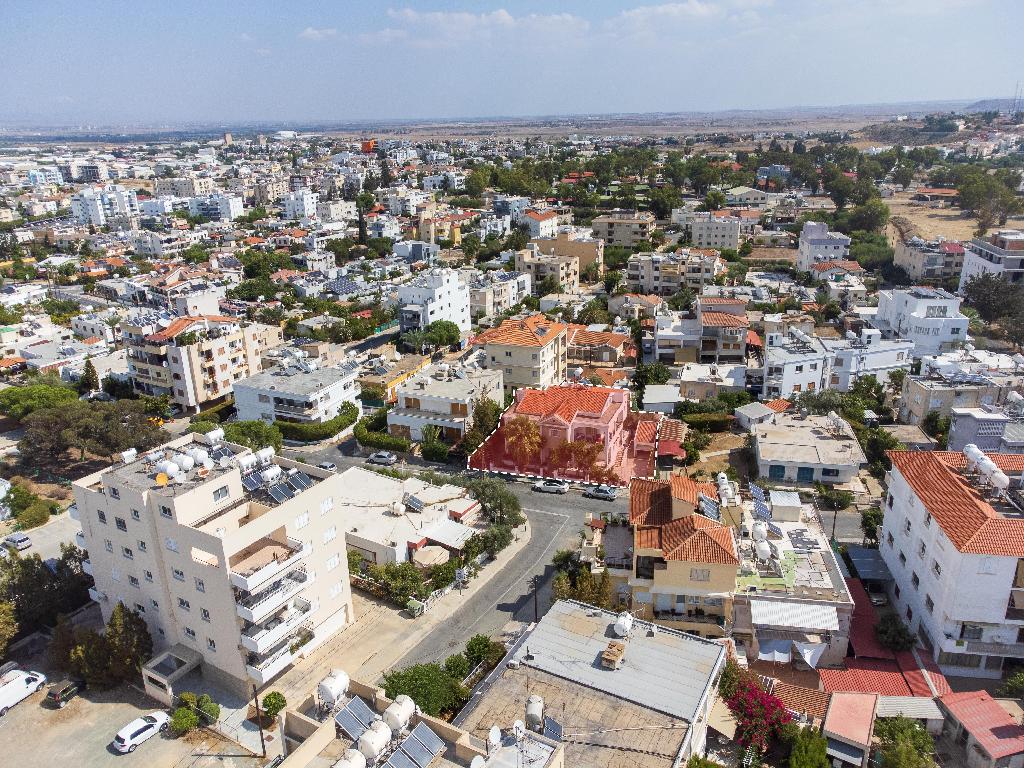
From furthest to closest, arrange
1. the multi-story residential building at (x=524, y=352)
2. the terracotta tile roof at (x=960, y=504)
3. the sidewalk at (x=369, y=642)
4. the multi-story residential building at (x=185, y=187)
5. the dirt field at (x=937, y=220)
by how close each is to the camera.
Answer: the multi-story residential building at (x=185, y=187), the dirt field at (x=937, y=220), the multi-story residential building at (x=524, y=352), the sidewalk at (x=369, y=642), the terracotta tile roof at (x=960, y=504)

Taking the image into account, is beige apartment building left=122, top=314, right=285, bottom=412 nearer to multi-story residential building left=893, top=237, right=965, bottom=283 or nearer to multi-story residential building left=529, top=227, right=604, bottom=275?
multi-story residential building left=529, top=227, right=604, bottom=275

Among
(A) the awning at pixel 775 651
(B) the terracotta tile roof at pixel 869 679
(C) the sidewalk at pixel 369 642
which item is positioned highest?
(A) the awning at pixel 775 651

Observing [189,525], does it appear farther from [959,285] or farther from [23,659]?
[959,285]

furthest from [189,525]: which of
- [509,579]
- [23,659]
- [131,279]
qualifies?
[131,279]

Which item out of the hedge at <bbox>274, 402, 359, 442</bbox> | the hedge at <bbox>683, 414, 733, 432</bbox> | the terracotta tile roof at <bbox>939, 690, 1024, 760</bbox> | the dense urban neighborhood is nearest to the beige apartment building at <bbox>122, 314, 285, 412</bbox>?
the dense urban neighborhood

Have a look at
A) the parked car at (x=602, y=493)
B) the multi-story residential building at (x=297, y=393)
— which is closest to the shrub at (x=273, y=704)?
the parked car at (x=602, y=493)

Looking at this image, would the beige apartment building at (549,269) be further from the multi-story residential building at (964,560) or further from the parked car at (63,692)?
the parked car at (63,692)
